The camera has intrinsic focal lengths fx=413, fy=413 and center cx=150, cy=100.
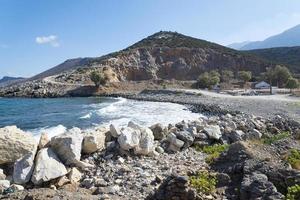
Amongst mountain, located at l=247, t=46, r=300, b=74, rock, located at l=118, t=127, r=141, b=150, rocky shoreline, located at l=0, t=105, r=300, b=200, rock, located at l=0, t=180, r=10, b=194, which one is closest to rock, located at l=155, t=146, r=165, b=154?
rocky shoreline, located at l=0, t=105, r=300, b=200

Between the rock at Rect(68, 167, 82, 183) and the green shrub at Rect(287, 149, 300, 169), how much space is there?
6332mm

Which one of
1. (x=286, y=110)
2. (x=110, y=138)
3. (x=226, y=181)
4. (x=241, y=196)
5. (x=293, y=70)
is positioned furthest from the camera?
(x=293, y=70)

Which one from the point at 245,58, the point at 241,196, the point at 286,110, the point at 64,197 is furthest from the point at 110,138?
the point at 245,58

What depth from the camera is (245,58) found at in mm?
114312

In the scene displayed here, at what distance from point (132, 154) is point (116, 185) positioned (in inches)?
126

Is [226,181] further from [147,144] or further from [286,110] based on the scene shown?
[286,110]

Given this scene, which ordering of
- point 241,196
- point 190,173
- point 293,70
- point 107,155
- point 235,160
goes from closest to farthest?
1. point 241,196
2. point 190,173
3. point 235,160
4. point 107,155
5. point 293,70

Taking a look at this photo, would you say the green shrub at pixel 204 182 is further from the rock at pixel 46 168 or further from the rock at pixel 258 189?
the rock at pixel 46 168

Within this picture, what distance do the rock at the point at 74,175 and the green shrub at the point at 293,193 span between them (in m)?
6.07

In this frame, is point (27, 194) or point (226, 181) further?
point (226, 181)

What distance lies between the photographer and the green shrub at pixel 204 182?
10416 mm

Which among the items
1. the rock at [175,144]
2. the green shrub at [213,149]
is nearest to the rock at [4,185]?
the rock at [175,144]

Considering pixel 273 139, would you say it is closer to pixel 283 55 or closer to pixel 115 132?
pixel 115 132

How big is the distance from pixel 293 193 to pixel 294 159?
11.3 feet
